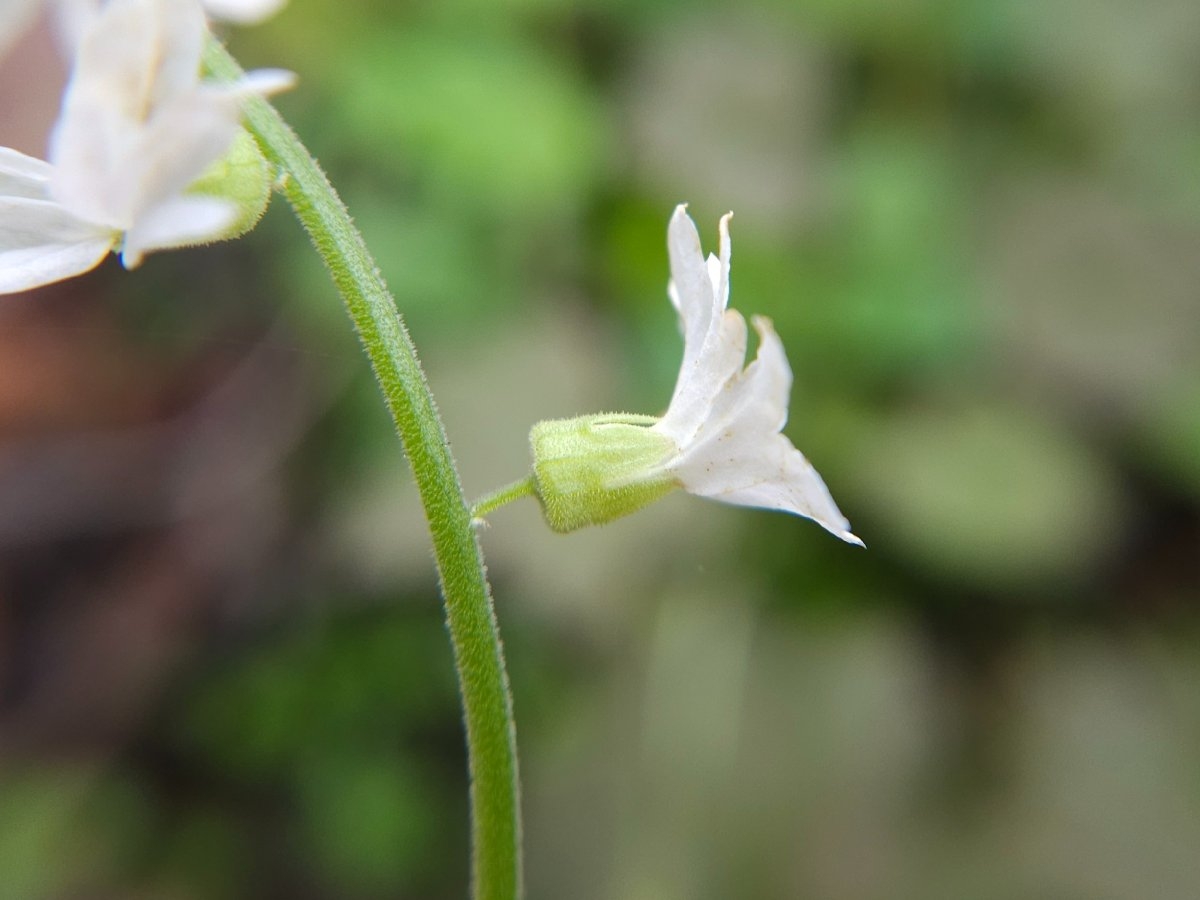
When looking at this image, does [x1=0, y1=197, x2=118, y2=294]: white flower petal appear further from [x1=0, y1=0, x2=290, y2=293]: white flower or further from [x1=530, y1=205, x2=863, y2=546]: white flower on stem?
[x1=530, y1=205, x2=863, y2=546]: white flower on stem

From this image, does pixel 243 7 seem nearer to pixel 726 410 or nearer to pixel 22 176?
pixel 22 176

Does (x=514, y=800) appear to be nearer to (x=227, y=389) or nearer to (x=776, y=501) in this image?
(x=776, y=501)

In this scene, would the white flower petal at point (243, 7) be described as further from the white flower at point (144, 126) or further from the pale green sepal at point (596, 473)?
the pale green sepal at point (596, 473)

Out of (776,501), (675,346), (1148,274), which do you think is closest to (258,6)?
(776,501)

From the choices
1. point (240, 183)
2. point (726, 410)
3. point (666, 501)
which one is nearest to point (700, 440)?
point (726, 410)

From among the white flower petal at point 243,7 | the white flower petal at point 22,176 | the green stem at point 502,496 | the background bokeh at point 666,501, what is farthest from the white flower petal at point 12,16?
the background bokeh at point 666,501
